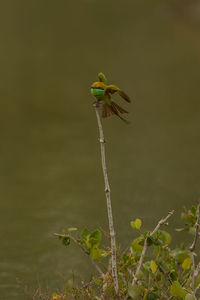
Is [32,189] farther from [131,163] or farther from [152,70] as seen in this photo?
[152,70]

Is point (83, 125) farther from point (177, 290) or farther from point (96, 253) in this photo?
point (177, 290)

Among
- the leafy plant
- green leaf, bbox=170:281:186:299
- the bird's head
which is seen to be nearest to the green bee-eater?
the bird's head

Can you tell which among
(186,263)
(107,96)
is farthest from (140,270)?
(107,96)

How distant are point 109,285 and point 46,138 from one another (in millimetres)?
3356

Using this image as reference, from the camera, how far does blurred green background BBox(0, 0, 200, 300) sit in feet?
9.03

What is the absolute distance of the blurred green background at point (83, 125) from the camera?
275 centimetres

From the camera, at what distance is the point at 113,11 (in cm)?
777

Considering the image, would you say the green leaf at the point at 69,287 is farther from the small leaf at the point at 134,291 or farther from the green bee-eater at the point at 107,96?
the green bee-eater at the point at 107,96

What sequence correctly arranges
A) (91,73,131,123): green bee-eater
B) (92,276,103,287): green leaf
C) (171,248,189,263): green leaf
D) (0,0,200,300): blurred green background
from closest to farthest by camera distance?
(91,73,131,123): green bee-eater → (92,276,103,287): green leaf → (171,248,189,263): green leaf → (0,0,200,300): blurred green background

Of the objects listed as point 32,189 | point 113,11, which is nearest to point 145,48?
point 113,11

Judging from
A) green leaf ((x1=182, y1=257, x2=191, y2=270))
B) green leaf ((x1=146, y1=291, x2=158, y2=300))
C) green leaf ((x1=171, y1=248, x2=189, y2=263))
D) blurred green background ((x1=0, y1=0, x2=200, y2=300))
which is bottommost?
green leaf ((x1=146, y1=291, x2=158, y2=300))

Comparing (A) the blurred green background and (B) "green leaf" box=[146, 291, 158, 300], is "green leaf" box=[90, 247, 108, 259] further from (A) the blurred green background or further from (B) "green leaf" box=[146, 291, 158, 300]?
(A) the blurred green background

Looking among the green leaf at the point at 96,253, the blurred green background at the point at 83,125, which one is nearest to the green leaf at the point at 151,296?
the green leaf at the point at 96,253

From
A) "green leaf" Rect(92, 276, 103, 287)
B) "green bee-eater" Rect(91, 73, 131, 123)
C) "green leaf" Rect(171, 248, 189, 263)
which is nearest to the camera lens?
"green bee-eater" Rect(91, 73, 131, 123)
